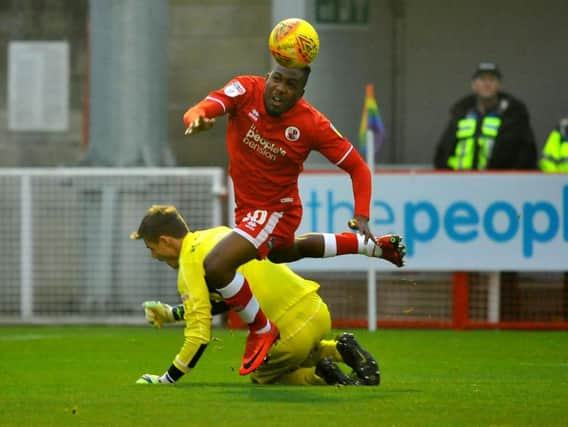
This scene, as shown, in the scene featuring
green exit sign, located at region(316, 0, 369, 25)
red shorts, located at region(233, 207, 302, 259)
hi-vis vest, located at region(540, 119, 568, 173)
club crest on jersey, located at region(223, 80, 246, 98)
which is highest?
green exit sign, located at region(316, 0, 369, 25)

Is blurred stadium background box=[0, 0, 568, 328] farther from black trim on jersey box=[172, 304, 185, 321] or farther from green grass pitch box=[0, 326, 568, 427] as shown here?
black trim on jersey box=[172, 304, 185, 321]

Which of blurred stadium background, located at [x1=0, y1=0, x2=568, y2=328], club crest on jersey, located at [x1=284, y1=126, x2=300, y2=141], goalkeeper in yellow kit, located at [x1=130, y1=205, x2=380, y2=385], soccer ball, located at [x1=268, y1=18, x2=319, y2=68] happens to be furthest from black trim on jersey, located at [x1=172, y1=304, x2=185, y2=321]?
blurred stadium background, located at [x1=0, y1=0, x2=568, y2=328]

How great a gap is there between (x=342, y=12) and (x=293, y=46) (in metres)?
9.23

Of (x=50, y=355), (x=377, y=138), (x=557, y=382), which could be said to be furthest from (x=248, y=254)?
(x=377, y=138)

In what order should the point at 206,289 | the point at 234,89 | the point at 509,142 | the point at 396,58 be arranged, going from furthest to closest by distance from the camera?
the point at 396,58
the point at 509,142
the point at 234,89
the point at 206,289

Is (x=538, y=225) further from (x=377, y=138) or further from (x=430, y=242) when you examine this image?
(x=377, y=138)

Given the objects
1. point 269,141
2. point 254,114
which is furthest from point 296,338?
point 254,114

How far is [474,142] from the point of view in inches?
584

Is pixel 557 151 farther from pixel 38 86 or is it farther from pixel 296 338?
pixel 38 86

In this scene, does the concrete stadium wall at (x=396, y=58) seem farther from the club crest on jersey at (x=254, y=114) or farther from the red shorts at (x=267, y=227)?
the club crest on jersey at (x=254, y=114)

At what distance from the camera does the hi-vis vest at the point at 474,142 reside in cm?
1484

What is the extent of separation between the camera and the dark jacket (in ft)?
48.6

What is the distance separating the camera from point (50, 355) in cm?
1164

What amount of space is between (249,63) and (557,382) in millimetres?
10047
